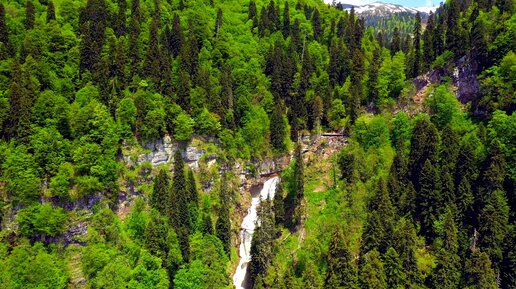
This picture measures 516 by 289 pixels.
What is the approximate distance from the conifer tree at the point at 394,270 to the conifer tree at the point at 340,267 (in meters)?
5.63

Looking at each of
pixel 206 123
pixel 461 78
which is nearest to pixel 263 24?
pixel 206 123

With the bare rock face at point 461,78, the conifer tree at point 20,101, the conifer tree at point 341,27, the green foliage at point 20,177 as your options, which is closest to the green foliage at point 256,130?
the bare rock face at point 461,78

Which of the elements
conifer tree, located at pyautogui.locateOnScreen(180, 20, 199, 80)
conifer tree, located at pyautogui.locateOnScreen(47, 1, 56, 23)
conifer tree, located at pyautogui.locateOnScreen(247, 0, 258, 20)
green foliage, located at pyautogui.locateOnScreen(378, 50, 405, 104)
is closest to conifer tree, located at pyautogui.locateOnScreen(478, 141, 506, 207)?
green foliage, located at pyautogui.locateOnScreen(378, 50, 405, 104)

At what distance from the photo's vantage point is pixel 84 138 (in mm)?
86938

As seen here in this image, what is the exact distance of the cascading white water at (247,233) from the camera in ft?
320

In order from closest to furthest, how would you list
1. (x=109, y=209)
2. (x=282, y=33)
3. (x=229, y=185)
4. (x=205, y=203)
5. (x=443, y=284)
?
(x=443, y=284)
(x=109, y=209)
(x=205, y=203)
(x=229, y=185)
(x=282, y=33)

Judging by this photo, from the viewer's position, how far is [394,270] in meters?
77.6

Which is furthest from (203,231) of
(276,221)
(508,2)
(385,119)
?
(508,2)

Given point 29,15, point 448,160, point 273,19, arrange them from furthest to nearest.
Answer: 1. point 273,19
2. point 29,15
3. point 448,160

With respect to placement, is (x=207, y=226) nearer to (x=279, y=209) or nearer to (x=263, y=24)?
(x=279, y=209)

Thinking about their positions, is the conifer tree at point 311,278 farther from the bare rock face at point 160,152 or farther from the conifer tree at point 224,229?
the bare rock face at point 160,152

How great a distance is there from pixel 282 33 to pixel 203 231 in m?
82.1

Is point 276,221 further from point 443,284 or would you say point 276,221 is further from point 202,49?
point 202,49

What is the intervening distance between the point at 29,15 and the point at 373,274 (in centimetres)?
9415
